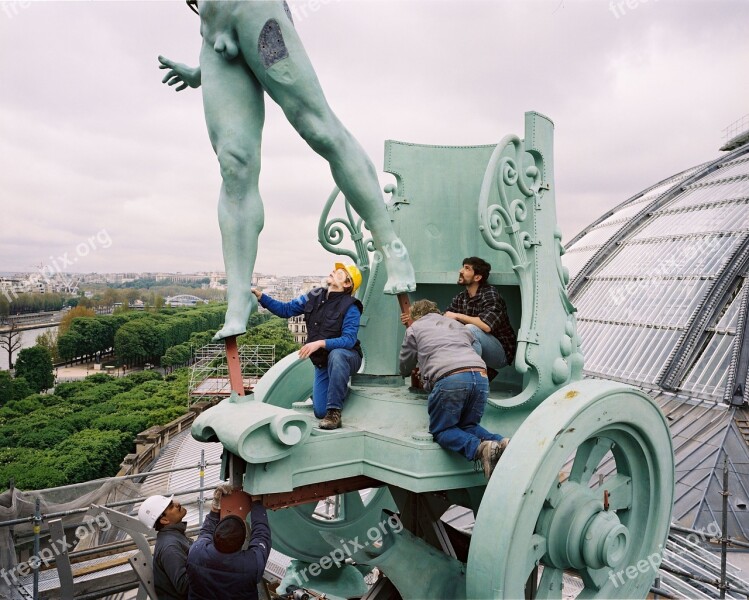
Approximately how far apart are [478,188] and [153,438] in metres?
36.5

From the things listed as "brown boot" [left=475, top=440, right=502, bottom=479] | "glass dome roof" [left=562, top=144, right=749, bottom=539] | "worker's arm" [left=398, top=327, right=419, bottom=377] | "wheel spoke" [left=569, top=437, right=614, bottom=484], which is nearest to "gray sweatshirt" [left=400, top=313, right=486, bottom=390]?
"worker's arm" [left=398, top=327, right=419, bottom=377]

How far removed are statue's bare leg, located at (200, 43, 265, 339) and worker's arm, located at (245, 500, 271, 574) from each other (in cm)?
118

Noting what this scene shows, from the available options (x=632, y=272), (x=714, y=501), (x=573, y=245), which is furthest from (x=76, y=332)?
(x=714, y=501)

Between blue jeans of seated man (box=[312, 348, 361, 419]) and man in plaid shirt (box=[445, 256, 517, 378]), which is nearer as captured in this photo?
blue jeans of seated man (box=[312, 348, 361, 419])

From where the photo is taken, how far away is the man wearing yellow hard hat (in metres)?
4.43

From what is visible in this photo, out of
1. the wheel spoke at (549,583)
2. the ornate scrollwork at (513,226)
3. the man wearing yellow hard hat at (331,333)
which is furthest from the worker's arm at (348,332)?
the wheel spoke at (549,583)

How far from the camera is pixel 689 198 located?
2912cm

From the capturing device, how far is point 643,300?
81.0ft

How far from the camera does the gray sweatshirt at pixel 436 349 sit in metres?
4.16

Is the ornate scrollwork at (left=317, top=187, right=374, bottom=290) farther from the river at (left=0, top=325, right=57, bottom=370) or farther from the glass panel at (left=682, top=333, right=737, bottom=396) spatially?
the river at (left=0, top=325, right=57, bottom=370)

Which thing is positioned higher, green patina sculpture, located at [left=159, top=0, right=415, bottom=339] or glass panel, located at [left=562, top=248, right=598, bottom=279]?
green patina sculpture, located at [left=159, top=0, right=415, bottom=339]

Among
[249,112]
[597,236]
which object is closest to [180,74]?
[249,112]

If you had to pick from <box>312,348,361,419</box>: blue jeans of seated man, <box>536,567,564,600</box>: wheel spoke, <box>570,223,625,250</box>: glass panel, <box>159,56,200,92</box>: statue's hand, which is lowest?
<box>536,567,564,600</box>: wheel spoke

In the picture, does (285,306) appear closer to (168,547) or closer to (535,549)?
(168,547)
